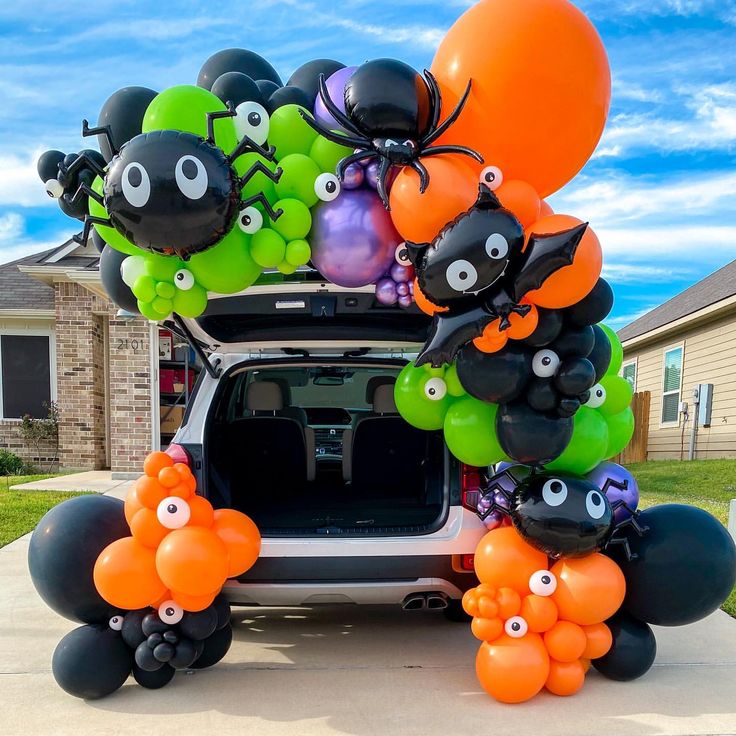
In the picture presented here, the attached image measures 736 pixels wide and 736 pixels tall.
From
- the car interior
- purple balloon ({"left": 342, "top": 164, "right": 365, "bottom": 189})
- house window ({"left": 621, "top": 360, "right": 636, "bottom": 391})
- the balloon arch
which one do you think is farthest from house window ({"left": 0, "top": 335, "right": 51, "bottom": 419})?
house window ({"left": 621, "top": 360, "right": 636, "bottom": 391})

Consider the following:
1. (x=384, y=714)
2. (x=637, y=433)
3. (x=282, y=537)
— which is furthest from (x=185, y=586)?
(x=637, y=433)

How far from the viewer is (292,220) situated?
2.61m

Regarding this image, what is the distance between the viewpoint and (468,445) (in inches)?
116

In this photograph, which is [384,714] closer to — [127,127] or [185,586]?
[185,586]

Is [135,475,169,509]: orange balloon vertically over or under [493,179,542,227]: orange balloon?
under

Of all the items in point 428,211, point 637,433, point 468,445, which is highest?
point 428,211

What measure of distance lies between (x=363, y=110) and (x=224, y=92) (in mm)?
646

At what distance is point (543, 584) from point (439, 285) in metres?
1.40

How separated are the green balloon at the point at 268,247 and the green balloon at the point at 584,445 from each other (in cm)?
149

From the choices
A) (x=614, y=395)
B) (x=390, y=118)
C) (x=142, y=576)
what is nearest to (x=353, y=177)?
(x=390, y=118)

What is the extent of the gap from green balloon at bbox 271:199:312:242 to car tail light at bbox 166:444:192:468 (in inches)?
48.9

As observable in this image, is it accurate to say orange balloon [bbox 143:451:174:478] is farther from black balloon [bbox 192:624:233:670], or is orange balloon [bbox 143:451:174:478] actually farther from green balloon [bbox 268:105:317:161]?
green balloon [bbox 268:105:317:161]

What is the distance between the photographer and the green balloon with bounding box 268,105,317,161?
264 centimetres

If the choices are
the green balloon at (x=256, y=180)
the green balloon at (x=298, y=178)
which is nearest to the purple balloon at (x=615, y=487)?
the green balloon at (x=298, y=178)
